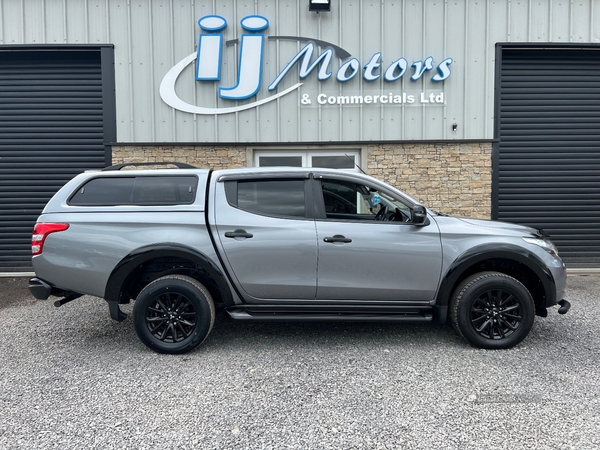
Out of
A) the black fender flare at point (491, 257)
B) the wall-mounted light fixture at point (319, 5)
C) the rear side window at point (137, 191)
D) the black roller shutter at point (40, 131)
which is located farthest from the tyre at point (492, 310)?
the black roller shutter at point (40, 131)

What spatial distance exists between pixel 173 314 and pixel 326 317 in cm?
145

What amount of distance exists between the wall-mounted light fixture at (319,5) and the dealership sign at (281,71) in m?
0.54

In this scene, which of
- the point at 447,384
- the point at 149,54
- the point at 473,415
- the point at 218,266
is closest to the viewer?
the point at 473,415

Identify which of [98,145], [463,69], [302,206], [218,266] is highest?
[463,69]

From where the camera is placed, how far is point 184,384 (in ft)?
11.4

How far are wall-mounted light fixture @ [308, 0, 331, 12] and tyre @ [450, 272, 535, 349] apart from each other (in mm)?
5736

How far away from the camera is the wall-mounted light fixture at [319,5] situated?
7.59 metres

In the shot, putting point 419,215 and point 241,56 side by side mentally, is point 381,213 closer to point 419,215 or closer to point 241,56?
point 419,215

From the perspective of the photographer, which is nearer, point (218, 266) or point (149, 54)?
point (218, 266)

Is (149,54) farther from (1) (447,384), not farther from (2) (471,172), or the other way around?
(1) (447,384)

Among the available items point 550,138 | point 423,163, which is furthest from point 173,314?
point 550,138

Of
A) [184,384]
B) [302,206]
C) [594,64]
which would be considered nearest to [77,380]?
[184,384]

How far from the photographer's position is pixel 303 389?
11.1 ft

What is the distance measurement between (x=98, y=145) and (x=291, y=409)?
7.01 m
